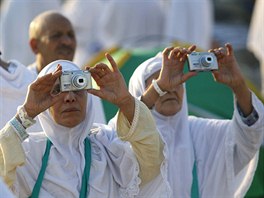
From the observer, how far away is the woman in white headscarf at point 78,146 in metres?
5.36

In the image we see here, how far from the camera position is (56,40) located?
25.2ft

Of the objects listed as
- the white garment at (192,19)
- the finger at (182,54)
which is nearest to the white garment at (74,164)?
the finger at (182,54)

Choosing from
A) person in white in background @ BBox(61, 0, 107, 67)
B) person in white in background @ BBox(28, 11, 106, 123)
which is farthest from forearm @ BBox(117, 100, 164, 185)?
person in white in background @ BBox(61, 0, 107, 67)

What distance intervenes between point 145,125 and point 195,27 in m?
7.18

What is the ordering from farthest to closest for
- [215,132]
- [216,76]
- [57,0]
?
[57,0] → [215,132] → [216,76]

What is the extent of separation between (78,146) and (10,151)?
0.43 m

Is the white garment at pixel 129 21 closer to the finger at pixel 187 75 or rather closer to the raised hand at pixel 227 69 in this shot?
the raised hand at pixel 227 69

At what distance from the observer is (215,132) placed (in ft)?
21.0

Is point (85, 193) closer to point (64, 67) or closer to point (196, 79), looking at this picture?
point (64, 67)

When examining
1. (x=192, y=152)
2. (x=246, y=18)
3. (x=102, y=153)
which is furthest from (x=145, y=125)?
(x=246, y=18)

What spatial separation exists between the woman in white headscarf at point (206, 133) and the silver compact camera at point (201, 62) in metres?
0.20

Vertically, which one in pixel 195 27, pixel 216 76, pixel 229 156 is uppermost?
pixel 216 76

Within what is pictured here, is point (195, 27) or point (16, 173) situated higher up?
point (16, 173)

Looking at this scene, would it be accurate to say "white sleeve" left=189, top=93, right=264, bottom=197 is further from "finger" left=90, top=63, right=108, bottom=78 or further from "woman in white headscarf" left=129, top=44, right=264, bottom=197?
"finger" left=90, top=63, right=108, bottom=78
